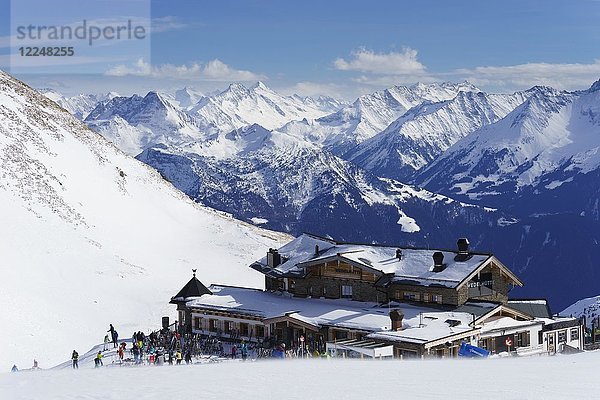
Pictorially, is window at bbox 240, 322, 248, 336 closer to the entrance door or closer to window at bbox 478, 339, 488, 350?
window at bbox 478, 339, 488, 350

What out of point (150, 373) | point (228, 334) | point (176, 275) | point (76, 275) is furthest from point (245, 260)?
point (150, 373)

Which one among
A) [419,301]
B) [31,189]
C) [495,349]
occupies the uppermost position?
[31,189]

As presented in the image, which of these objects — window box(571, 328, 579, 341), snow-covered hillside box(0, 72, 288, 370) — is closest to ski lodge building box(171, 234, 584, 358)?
window box(571, 328, 579, 341)

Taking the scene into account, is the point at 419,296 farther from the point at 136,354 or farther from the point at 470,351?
the point at 136,354

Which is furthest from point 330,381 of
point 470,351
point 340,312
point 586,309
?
point 586,309

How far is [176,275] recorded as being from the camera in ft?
326

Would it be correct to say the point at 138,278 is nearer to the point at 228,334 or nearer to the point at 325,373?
the point at 228,334

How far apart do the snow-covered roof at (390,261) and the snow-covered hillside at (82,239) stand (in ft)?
62.9

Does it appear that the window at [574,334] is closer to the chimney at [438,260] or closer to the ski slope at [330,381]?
the chimney at [438,260]

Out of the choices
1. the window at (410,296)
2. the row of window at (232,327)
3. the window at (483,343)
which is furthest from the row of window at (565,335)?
the row of window at (232,327)

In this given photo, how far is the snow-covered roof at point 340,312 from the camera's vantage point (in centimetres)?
4759

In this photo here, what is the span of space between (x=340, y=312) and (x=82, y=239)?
56.6m

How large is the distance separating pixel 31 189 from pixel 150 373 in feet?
267

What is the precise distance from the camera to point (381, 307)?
182 ft
